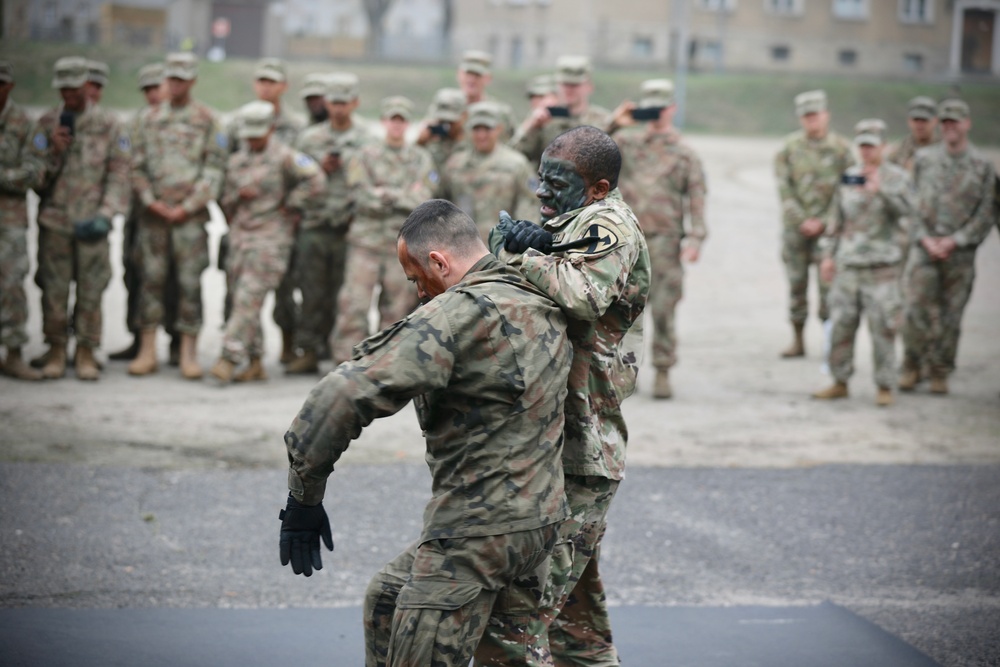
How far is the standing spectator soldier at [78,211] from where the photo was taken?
33.1ft

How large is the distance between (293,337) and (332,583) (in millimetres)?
5418

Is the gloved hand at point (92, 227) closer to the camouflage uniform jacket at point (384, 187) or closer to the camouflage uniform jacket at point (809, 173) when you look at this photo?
the camouflage uniform jacket at point (384, 187)

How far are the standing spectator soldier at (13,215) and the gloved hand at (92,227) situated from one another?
1.49 ft

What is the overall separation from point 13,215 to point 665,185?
5270 mm

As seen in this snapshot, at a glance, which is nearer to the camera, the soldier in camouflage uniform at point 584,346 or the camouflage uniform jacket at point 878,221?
the soldier in camouflage uniform at point 584,346

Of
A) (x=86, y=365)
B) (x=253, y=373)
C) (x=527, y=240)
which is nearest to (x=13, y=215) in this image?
(x=86, y=365)

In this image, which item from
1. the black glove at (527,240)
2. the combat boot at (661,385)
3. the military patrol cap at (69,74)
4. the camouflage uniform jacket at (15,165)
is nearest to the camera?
the black glove at (527,240)

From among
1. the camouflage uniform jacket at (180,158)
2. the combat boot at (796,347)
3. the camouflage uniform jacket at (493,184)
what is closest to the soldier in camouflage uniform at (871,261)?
the combat boot at (796,347)

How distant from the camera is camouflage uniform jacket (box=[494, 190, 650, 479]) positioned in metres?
3.91

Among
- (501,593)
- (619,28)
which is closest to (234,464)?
(501,593)

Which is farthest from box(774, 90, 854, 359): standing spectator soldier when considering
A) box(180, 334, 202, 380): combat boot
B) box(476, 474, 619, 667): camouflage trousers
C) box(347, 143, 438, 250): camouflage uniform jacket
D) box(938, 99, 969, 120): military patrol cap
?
box(476, 474, 619, 667): camouflage trousers

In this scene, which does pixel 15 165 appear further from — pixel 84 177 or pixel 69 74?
pixel 69 74

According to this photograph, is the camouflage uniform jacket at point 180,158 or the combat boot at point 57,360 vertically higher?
the camouflage uniform jacket at point 180,158

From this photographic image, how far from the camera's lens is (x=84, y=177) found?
33.2 ft
